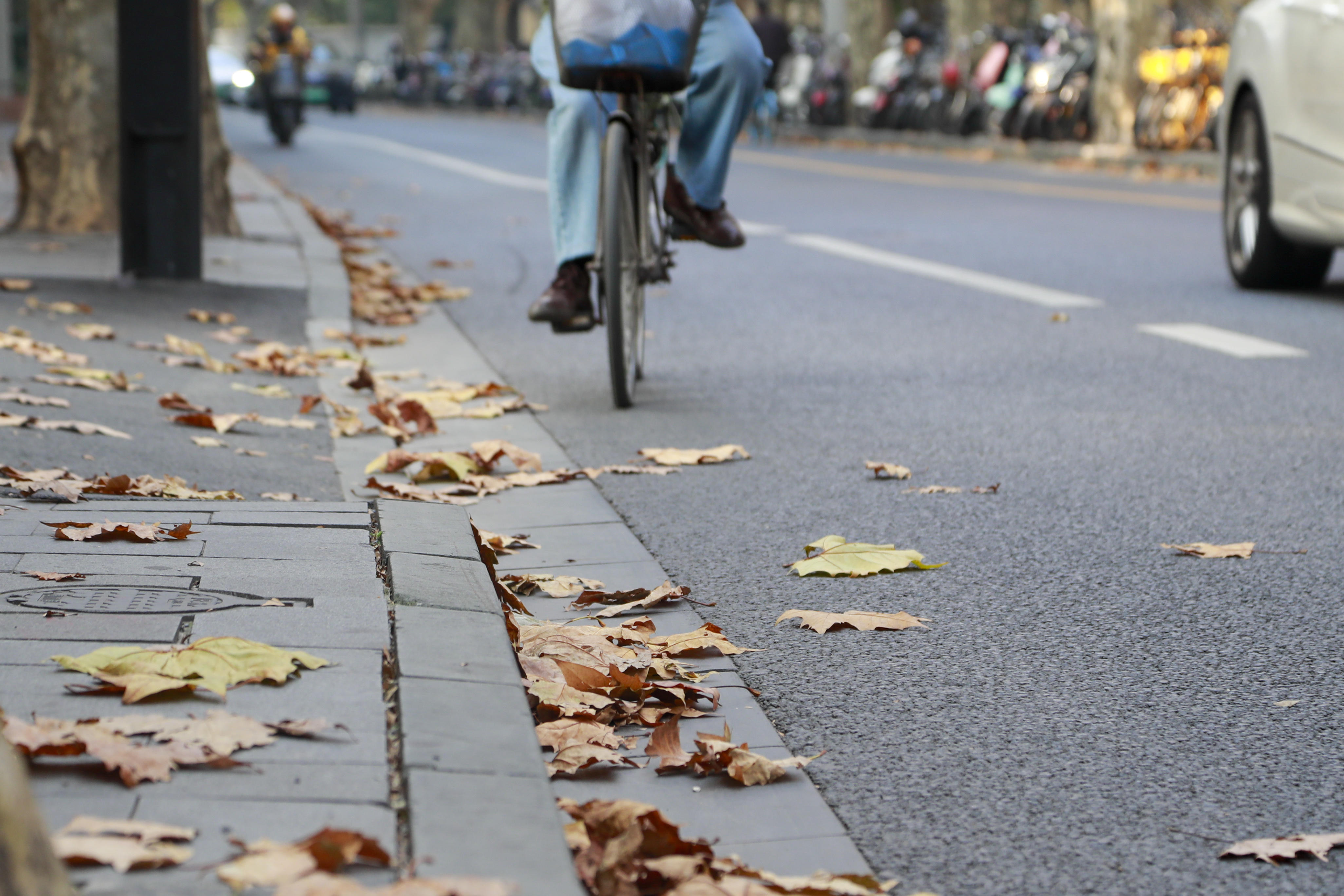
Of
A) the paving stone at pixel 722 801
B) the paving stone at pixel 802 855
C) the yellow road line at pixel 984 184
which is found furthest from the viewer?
the yellow road line at pixel 984 184

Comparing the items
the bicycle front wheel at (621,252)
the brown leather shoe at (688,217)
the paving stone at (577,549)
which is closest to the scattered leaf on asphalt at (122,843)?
the paving stone at (577,549)

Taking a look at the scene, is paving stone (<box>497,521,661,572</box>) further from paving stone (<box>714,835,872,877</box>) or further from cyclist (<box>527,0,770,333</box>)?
cyclist (<box>527,0,770,333</box>)

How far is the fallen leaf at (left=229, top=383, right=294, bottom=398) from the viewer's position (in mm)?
5973

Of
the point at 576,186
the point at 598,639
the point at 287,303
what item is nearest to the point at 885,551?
the point at 598,639

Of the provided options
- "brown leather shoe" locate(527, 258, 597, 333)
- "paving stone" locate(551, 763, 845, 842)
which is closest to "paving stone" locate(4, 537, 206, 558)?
"paving stone" locate(551, 763, 845, 842)

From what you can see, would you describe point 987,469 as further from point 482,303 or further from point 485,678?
point 482,303

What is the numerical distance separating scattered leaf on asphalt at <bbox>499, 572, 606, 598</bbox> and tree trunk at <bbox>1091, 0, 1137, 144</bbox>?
2174 centimetres

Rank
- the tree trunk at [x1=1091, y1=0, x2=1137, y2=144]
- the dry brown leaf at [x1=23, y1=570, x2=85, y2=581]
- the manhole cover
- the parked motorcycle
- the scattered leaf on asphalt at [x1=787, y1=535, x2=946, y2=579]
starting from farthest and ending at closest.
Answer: the parked motorcycle
the tree trunk at [x1=1091, y1=0, x2=1137, y2=144]
the scattered leaf on asphalt at [x1=787, y1=535, x2=946, y2=579]
the dry brown leaf at [x1=23, y1=570, x2=85, y2=581]
the manhole cover

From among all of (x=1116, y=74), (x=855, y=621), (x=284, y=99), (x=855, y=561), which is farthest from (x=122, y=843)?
(x=284, y=99)

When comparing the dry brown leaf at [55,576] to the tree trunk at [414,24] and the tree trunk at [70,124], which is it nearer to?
the tree trunk at [70,124]

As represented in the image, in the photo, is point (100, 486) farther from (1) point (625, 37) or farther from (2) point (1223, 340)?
(2) point (1223, 340)

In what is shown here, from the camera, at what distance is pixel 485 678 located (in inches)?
108

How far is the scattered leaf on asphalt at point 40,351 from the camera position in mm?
5969

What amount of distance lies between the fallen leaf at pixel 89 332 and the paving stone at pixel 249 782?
14.7 feet
